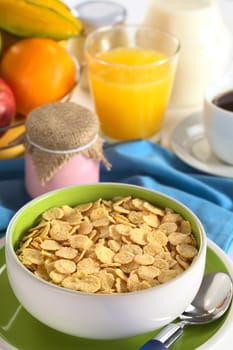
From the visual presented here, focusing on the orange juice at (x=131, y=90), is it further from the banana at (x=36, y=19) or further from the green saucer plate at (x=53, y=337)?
the green saucer plate at (x=53, y=337)

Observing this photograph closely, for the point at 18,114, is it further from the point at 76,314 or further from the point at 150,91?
the point at 76,314

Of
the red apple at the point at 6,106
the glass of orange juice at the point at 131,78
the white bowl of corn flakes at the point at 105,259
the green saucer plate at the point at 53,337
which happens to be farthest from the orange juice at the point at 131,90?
the green saucer plate at the point at 53,337

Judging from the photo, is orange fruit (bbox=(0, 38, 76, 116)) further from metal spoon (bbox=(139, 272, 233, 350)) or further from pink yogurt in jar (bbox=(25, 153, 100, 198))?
metal spoon (bbox=(139, 272, 233, 350))

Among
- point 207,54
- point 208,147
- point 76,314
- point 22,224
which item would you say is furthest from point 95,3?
point 76,314

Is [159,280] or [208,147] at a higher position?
[159,280]

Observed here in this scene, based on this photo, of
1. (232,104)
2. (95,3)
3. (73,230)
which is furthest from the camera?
(95,3)

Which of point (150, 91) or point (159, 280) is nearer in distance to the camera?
point (159, 280)
